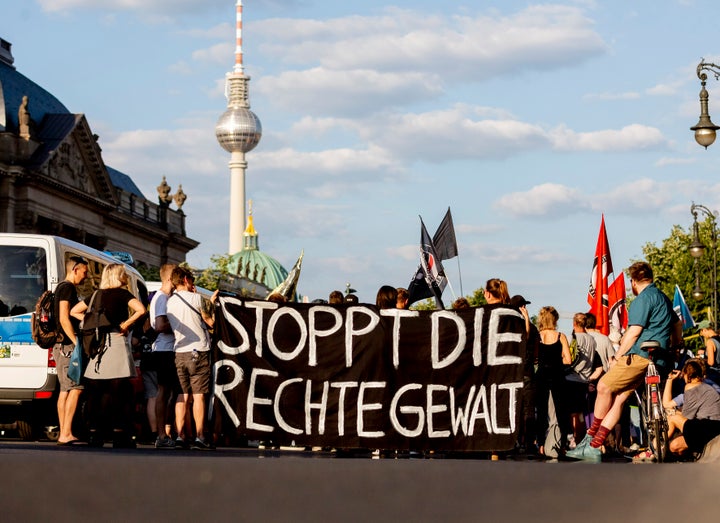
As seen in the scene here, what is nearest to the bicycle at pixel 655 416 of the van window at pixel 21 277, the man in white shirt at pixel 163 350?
the man in white shirt at pixel 163 350

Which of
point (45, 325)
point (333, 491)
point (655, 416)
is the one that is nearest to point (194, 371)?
point (45, 325)

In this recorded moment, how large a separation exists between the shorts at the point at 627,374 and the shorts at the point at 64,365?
16.0 feet

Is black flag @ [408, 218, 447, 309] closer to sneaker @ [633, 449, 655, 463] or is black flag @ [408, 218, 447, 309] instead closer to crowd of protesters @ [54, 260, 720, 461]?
crowd of protesters @ [54, 260, 720, 461]

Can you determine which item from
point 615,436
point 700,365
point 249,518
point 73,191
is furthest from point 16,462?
point 73,191

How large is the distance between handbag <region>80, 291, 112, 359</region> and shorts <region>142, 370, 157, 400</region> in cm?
354

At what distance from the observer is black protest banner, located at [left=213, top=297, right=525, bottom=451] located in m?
12.3

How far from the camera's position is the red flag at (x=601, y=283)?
20891 mm

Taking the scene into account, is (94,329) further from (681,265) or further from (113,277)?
(681,265)

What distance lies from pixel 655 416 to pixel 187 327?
464 cm

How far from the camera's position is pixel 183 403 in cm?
1405

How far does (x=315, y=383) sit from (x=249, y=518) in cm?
513

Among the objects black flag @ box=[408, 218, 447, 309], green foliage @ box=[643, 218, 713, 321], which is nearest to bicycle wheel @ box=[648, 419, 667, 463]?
black flag @ box=[408, 218, 447, 309]

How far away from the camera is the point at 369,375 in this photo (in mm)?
12406

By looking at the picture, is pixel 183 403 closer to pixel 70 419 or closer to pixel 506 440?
pixel 70 419
